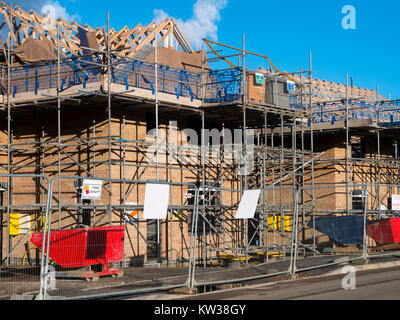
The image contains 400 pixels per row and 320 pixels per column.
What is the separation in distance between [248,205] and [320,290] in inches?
140

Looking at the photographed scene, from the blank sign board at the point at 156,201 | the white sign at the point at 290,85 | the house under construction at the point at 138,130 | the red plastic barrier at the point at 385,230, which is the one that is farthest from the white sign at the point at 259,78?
the blank sign board at the point at 156,201

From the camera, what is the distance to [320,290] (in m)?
14.8

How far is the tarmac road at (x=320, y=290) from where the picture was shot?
13.6 metres

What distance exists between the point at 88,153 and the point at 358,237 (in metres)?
9.97

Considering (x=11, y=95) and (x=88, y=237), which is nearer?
(x=88, y=237)

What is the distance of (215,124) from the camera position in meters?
28.2

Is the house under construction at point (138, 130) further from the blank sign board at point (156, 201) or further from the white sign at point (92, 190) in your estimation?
the blank sign board at point (156, 201)

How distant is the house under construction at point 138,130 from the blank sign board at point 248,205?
286 centimetres

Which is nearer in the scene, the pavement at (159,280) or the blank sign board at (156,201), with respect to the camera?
the pavement at (159,280)

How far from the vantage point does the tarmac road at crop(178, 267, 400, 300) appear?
13648mm

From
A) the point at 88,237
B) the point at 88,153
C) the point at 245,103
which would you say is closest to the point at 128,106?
the point at 88,153

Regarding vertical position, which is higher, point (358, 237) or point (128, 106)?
point (128, 106)
